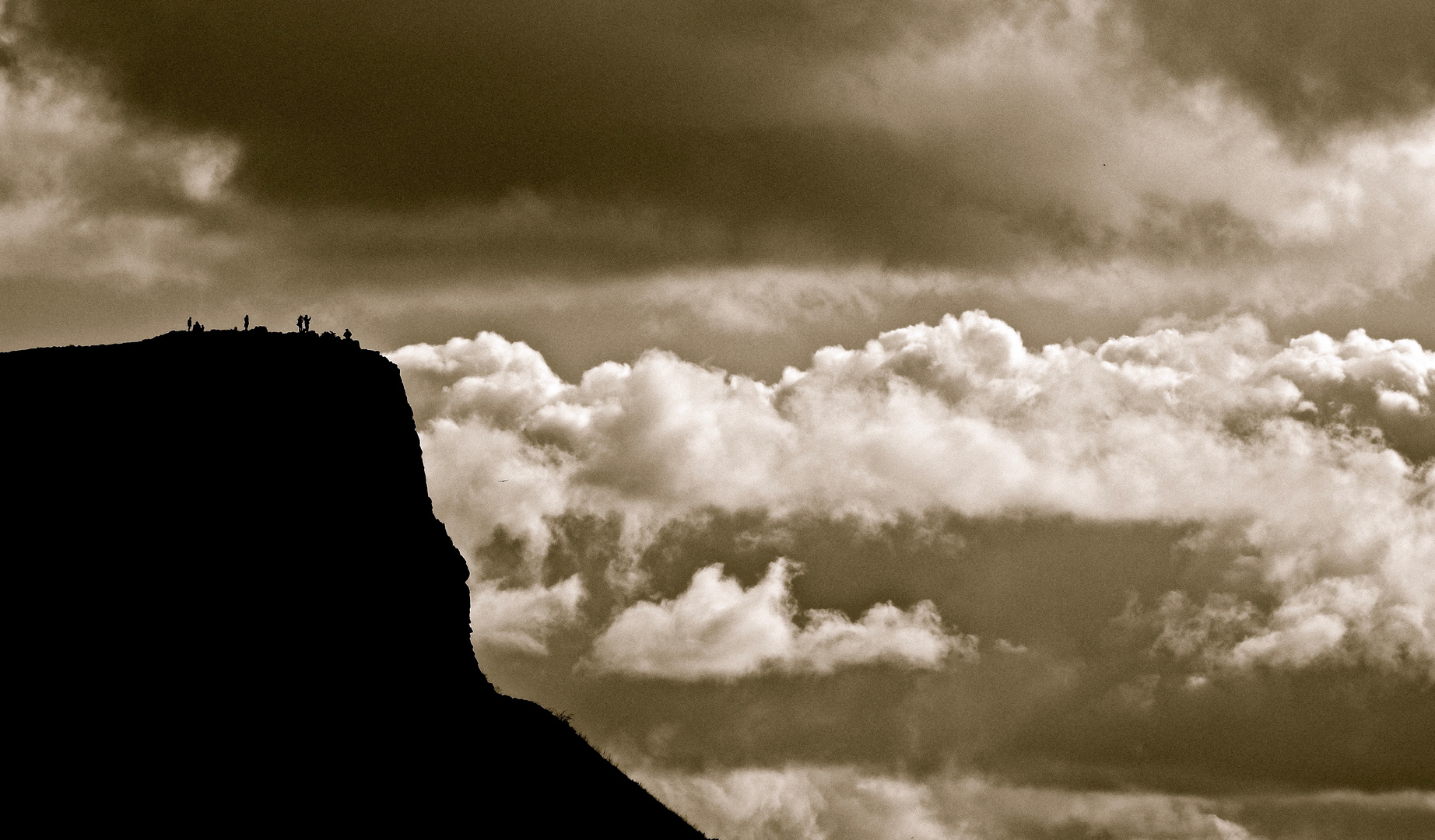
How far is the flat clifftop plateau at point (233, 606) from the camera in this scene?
51906 millimetres

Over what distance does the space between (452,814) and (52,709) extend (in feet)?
43.0

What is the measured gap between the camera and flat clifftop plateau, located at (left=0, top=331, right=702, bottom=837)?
2044 inches

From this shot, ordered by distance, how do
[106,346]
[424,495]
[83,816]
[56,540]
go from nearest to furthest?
[83,816] < [56,540] < [106,346] < [424,495]

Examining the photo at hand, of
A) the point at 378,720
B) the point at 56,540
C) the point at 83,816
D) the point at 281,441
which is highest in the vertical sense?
the point at 281,441

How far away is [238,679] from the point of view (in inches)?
2149

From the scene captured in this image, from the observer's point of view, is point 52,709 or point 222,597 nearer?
point 52,709

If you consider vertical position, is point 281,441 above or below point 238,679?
above

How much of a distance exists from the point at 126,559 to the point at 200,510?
2.76 meters

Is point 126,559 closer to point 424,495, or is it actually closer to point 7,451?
point 7,451

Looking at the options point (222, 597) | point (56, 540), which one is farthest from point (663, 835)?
point (56, 540)

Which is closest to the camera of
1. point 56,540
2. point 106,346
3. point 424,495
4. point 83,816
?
point 83,816

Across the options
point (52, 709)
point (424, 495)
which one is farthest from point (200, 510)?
point (424, 495)

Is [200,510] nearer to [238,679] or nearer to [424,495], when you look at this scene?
[238,679]

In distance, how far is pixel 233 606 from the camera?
55156mm
